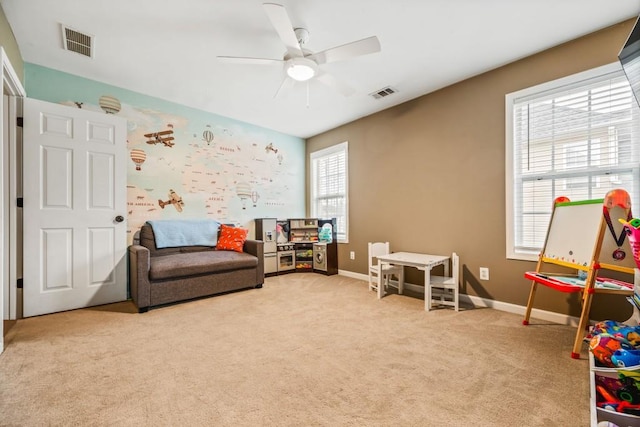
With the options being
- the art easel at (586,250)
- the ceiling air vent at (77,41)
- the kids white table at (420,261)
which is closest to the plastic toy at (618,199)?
the art easel at (586,250)

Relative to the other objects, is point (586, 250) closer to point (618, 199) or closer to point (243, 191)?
point (618, 199)

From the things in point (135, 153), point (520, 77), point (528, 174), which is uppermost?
point (520, 77)

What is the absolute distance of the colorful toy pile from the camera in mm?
1143

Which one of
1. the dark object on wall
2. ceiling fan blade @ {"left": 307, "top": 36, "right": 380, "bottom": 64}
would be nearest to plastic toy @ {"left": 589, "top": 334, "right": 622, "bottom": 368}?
the dark object on wall

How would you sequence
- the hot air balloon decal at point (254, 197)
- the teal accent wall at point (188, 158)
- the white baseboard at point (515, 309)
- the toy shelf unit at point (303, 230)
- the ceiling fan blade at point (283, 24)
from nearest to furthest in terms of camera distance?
the ceiling fan blade at point (283, 24), the white baseboard at point (515, 309), the teal accent wall at point (188, 158), the hot air balloon decal at point (254, 197), the toy shelf unit at point (303, 230)

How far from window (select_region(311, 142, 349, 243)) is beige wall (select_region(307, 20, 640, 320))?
0.47 metres

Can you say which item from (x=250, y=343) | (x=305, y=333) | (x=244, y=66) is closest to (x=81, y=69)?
(x=244, y=66)

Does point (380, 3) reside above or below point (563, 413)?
above

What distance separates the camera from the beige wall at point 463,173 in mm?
2422

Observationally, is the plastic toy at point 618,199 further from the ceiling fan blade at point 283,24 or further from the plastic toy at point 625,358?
the ceiling fan blade at point 283,24

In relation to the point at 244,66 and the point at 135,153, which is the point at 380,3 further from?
the point at 135,153

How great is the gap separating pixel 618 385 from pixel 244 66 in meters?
3.48

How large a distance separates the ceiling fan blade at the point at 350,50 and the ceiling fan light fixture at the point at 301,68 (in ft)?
0.15

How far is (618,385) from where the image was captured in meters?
1.21
